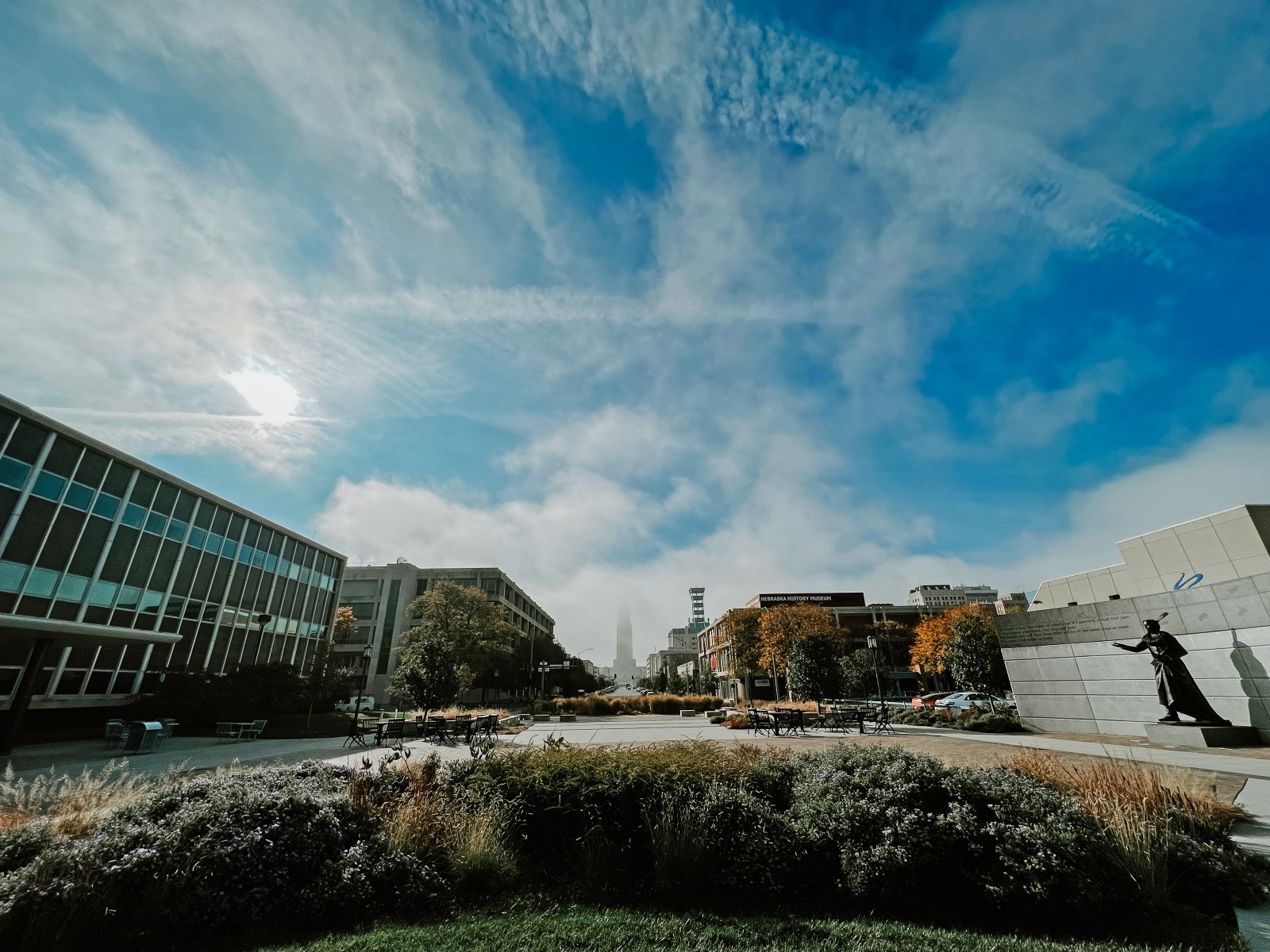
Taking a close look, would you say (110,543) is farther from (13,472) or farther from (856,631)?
(856,631)

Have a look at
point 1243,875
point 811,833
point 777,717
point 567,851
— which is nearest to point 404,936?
point 567,851

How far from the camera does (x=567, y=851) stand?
6762 millimetres

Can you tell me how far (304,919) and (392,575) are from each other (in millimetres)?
83729

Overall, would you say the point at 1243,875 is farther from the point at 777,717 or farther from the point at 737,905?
the point at 777,717

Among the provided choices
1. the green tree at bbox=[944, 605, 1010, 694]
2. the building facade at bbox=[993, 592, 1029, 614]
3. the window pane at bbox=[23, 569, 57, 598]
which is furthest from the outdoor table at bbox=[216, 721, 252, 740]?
the building facade at bbox=[993, 592, 1029, 614]

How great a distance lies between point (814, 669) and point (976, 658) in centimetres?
1009

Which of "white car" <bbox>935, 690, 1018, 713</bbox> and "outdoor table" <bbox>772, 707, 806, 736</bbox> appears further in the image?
"white car" <bbox>935, 690, 1018, 713</bbox>

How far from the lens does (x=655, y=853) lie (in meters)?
6.20

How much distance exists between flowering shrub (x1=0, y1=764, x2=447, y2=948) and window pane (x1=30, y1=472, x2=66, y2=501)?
87.9 feet

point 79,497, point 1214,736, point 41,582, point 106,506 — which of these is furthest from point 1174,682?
point 106,506

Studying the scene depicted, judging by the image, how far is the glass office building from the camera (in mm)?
22516

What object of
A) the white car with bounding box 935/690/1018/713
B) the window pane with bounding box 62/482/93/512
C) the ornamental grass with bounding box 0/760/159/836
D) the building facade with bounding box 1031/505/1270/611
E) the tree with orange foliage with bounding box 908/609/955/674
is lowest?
the ornamental grass with bounding box 0/760/159/836

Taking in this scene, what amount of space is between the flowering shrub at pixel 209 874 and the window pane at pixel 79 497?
27544mm

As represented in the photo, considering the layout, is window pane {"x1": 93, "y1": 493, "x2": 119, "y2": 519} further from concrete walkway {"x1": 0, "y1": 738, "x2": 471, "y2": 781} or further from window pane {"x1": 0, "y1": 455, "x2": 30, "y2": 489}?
concrete walkway {"x1": 0, "y1": 738, "x2": 471, "y2": 781}
